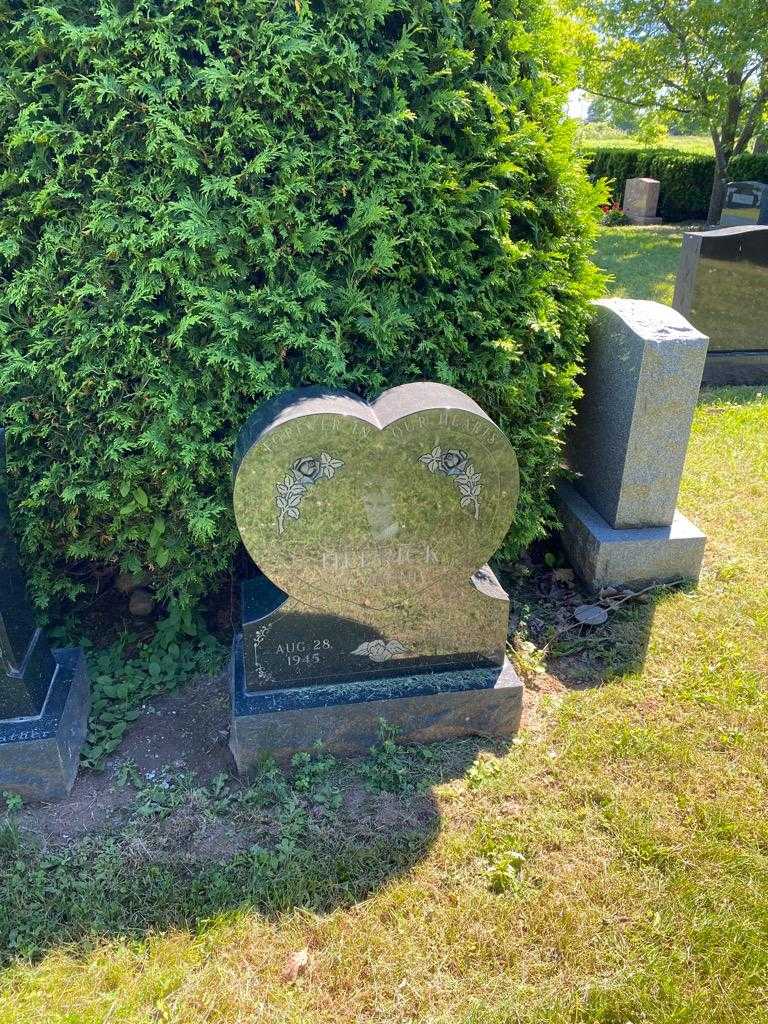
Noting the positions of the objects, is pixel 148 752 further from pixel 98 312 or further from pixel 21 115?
pixel 21 115

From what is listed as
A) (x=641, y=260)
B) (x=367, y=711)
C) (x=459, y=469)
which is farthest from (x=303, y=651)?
(x=641, y=260)

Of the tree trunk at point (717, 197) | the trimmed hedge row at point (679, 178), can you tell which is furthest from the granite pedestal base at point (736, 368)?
the trimmed hedge row at point (679, 178)

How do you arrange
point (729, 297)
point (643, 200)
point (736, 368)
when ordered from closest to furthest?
point (729, 297) < point (736, 368) < point (643, 200)

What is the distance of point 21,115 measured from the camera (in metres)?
3.04

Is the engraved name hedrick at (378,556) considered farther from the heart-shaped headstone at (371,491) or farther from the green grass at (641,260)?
the green grass at (641,260)

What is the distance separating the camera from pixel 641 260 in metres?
13.4

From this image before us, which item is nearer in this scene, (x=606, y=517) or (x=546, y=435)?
(x=546, y=435)

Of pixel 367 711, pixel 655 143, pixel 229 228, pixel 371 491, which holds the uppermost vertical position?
pixel 229 228

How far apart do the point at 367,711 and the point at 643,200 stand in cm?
1889

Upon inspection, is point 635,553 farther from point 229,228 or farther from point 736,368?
point 736,368

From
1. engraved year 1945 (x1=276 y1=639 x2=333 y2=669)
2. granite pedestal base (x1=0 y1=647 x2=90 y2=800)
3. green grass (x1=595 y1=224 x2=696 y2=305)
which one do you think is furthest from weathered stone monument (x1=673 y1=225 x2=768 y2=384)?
granite pedestal base (x1=0 y1=647 x2=90 y2=800)

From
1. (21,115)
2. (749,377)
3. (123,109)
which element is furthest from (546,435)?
(749,377)

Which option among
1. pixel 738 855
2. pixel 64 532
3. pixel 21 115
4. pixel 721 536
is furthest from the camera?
pixel 721 536

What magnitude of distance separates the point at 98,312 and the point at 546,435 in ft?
7.48
